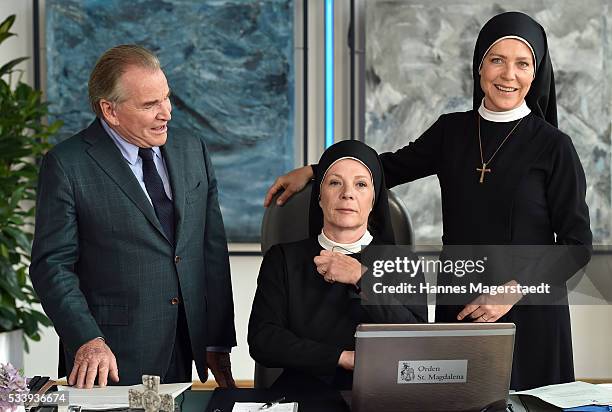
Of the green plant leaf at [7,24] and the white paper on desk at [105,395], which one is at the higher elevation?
the green plant leaf at [7,24]

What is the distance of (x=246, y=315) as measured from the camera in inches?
190

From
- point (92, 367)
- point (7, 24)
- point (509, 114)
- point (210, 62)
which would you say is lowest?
point (92, 367)

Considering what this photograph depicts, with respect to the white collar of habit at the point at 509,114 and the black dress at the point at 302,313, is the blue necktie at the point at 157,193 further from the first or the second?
the white collar of habit at the point at 509,114

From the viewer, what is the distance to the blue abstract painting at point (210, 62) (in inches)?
183

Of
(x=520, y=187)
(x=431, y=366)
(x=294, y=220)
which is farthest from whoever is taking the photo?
(x=294, y=220)

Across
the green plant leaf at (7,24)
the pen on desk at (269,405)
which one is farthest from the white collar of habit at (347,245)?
the green plant leaf at (7,24)

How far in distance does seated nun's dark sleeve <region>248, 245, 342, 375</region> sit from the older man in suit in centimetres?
19

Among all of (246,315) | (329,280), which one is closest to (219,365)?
(329,280)

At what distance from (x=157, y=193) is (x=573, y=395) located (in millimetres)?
1189

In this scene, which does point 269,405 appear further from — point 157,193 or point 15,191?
point 15,191

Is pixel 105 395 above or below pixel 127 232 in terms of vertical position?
below

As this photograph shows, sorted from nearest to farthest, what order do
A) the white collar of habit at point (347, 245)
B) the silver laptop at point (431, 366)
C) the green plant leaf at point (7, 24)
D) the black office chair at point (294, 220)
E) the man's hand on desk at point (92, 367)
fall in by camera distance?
1. the silver laptop at point (431, 366)
2. the man's hand on desk at point (92, 367)
3. the white collar of habit at point (347, 245)
4. the black office chair at point (294, 220)
5. the green plant leaf at point (7, 24)

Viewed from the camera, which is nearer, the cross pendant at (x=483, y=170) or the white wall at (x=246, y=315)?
the cross pendant at (x=483, y=170)

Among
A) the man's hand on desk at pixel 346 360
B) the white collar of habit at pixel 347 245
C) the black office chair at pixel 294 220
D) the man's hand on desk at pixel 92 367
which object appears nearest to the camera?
the man's hand on desk at pixel 92 367
